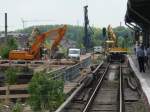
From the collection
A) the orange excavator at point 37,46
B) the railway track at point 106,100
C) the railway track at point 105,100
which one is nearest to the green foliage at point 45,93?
the railway track at point 105,100

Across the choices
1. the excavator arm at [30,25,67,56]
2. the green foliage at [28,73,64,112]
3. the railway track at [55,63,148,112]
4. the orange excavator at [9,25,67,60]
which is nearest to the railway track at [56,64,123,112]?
the railway track at [55,63,148,112]

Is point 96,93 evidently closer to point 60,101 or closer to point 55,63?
point 60,101

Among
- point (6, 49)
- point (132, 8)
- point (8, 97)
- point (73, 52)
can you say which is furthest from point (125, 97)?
point (73, 52)

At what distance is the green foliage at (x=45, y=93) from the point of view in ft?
66.4

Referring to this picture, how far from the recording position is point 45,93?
21.2 m

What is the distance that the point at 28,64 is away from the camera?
4541 cm

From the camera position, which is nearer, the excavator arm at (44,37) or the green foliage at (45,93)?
the green foliage at (45,93)

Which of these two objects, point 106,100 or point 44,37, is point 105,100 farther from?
point 44,37

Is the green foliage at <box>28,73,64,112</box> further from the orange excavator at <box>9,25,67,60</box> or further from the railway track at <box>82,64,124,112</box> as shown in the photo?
the orange excavator at <box>9,25,67,60</box>

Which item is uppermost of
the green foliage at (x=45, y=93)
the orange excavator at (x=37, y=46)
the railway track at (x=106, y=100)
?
the orange excavator at (x=37, y=46)

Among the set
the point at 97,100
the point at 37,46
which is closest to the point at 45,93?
the point at 97,100

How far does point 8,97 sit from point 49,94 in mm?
5681

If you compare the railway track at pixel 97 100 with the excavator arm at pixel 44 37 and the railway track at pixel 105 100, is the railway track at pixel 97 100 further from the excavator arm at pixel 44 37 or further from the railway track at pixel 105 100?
Result: the excavator arm at pixel 44 37

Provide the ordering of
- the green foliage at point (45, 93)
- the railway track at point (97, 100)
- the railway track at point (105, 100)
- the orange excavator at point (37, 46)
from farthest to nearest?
the orange excavator at point (37, 46) < the green foliage at point (45, 93) < the railway track at point (97, 100) < the railway track at point (105, 100)
